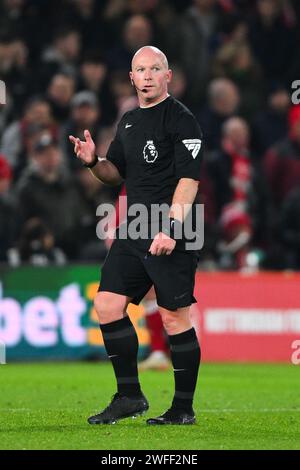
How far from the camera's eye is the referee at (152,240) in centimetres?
753

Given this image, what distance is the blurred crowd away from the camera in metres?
14.4

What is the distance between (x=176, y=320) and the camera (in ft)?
25.0

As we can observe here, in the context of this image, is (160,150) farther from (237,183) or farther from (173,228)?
(237,183)

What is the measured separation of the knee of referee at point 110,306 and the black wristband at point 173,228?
0.52m

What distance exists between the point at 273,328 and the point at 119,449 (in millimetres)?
7642

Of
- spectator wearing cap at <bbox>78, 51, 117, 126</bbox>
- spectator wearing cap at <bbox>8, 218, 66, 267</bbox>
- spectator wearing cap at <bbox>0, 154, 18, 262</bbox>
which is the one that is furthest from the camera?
spectator wearing cap at <bbox>78, 51, 117, 126</bbox>

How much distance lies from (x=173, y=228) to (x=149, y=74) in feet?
2.96

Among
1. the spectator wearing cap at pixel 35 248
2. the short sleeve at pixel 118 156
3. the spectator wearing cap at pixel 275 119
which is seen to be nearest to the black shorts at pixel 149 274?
the short sleeve at pixel 118 156

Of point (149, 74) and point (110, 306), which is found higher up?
point (149, 74)

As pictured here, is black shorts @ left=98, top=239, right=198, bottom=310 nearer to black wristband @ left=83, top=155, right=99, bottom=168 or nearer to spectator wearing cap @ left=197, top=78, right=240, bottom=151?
black wristband @ left=83, top=155, right=99, bottom=168

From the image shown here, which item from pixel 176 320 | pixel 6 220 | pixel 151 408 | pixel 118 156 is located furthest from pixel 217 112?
pixel 176 320

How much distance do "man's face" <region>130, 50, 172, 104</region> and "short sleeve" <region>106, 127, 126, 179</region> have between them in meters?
0.38

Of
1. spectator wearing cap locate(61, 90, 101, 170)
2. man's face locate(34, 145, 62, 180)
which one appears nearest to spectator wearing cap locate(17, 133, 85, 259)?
man's face locate(34, 145, 62, 180)

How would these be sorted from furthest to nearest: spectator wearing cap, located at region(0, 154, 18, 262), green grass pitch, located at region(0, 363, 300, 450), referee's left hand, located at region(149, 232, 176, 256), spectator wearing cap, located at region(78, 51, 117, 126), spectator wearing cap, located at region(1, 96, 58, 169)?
spectator wearing cap, located at region(78, 51, 117, 126) < spectator wearing cap, located at region(1, 96, 58, 169) < spectator wearing cap, located at region(0, 154, 18, 262) < referee's left hand, located at region(149, 232, 176, 256) < green grass pitch, located at region(0, 363, 300, 450)
